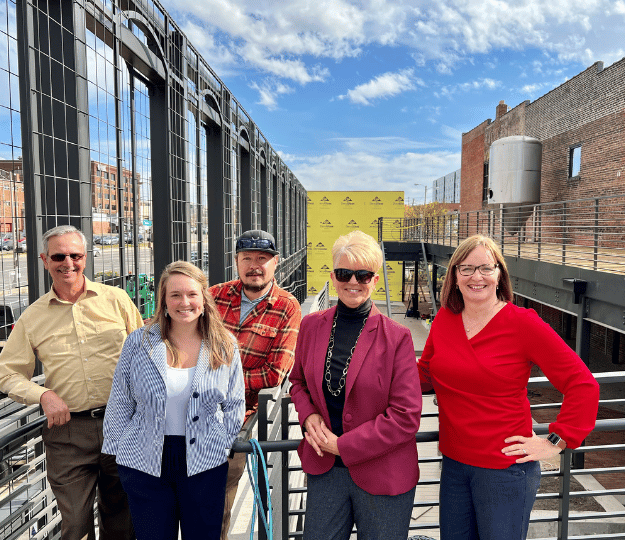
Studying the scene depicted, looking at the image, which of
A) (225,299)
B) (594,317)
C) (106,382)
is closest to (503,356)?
(225,299)

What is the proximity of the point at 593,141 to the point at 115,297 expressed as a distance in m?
17.7

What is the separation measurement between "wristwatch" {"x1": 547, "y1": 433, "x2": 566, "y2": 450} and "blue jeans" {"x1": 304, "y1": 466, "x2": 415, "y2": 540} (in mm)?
618

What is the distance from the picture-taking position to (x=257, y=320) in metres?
2.49

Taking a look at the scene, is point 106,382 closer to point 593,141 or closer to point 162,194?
point 162,194

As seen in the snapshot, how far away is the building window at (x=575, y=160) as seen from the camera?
16594mm

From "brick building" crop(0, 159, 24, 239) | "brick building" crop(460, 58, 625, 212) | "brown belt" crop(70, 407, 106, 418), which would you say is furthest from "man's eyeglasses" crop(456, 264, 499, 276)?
"brick building" crop(460, 58, 625, 212)

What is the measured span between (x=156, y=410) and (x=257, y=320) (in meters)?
0.75

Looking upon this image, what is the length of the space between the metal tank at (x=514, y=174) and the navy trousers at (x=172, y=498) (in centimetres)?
1776

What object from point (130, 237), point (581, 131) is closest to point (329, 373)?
point (130, 237)

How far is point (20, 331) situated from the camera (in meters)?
2.38

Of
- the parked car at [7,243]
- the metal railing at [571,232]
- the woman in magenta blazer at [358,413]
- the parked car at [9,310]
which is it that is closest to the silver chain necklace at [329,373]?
the woman in magenta blazer at [358,413]

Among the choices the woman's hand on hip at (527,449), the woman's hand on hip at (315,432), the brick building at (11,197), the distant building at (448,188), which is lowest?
the woman's hand on hip at (527,449)

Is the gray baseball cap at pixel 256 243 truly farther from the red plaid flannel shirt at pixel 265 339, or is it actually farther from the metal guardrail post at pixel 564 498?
the metal guardrail post at pixel 564 498

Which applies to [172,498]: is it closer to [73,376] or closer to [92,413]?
[92,413]
